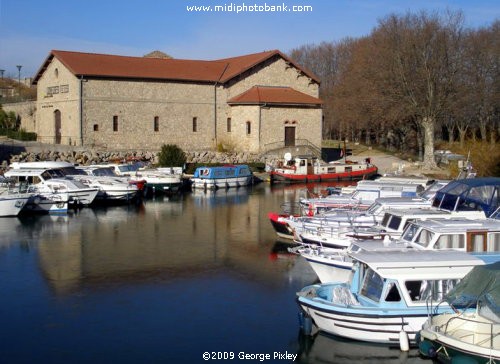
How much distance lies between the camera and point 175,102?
174ft

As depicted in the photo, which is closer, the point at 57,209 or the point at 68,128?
the point at 57,209

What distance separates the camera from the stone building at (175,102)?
163 feet

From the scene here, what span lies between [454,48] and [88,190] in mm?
30570

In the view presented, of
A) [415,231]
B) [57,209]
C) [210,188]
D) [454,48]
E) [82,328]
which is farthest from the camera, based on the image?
[454,48]

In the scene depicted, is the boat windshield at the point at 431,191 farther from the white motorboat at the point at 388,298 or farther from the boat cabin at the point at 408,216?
the white motorboat at the point at 388,298

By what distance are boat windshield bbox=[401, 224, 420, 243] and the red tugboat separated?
28718 millimetres

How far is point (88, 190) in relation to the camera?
32.6m

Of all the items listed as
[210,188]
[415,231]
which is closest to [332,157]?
[210,188]

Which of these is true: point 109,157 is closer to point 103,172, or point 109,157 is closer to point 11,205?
point 103,172

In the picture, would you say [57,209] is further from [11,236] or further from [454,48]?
[454,48]

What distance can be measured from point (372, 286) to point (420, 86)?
36210 millimetres

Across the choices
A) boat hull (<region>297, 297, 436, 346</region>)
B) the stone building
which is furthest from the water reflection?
the stone building

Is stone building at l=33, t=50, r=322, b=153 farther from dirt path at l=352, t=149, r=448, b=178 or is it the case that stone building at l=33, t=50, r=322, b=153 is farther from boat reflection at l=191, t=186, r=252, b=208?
boat reflection at l=191, t=186, r=252, b=208

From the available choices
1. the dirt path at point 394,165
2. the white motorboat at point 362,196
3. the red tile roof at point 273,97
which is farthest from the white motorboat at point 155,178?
the red tile roof at point 273,97
